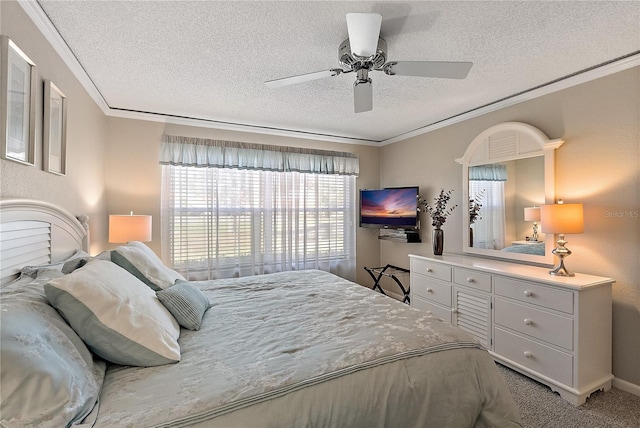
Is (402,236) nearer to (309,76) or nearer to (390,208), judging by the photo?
(390,208)

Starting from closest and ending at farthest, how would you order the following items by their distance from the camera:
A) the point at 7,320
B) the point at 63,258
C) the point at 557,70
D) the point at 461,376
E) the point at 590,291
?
the point at 7,320
the point at 461,376
the point at 63,258
the point at 590,291
the point at 557,70

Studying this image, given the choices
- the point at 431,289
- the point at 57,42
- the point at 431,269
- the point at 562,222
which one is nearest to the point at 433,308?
the point at 431,289

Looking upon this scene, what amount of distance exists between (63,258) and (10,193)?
689 mm

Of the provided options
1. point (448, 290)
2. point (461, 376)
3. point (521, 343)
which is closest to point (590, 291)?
point (521, 343)

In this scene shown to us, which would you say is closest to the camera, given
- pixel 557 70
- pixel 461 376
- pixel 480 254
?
pixel 461 376

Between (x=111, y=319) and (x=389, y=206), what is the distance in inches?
144

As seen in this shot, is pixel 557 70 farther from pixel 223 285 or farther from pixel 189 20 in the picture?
pixel 223 285

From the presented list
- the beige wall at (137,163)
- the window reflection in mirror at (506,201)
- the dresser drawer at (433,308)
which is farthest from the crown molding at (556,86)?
the beige wall at (137,163)

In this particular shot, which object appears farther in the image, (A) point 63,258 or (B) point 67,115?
(B) point 67,115

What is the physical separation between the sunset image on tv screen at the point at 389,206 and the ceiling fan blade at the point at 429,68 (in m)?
2.23

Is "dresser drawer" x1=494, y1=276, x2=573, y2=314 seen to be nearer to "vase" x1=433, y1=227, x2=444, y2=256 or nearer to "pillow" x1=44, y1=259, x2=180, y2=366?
"vase" x1=433, y1=227, x2=444, y2=256

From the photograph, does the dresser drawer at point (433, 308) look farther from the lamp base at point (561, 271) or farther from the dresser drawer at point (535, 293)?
the lamp base at point (561, 271)

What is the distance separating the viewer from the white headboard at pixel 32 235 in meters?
1.33

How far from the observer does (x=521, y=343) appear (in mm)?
2408
